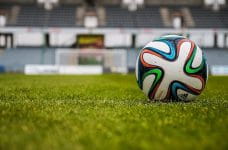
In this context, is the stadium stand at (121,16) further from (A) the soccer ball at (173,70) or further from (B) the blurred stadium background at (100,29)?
(A) the soccer ball at (173,70)

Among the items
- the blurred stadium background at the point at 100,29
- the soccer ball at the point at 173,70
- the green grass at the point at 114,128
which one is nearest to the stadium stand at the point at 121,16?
the blurred stadium background at the point at 100,29

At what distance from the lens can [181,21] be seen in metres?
40.6

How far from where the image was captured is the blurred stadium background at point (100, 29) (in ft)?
116

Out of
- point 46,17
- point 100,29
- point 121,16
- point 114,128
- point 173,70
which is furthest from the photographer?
point 121,16

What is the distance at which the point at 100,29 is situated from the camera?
125 feet

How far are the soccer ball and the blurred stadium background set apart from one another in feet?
85.4

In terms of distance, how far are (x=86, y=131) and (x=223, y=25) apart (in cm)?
3803

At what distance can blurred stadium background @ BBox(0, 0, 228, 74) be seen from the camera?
35413 mm

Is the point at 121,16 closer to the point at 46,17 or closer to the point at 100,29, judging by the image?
the point at 100,29

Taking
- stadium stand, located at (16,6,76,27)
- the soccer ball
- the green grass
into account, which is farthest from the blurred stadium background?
the green grass

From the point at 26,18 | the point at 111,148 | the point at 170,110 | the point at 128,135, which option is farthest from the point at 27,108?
the point at 26,18

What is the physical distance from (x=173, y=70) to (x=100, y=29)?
106 feet

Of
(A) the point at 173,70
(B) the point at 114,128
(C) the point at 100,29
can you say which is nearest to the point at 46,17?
(C) the point at 100,29

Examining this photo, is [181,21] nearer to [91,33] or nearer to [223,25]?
[223,25]
